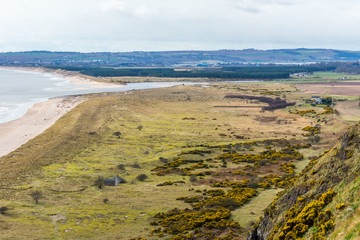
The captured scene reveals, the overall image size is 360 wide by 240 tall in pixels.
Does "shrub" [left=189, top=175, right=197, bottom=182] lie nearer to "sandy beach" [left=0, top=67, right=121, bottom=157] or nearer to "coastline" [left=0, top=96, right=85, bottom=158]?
"coastline" [left=0, top=96, right=85, bottom=158]

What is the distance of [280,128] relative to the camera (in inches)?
3260

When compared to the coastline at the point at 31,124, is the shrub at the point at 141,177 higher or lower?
lower

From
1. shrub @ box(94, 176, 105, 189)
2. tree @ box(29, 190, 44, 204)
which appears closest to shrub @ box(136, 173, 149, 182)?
shrub @ box(94, 176, 105, 189)

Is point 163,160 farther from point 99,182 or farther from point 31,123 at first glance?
point 31,123

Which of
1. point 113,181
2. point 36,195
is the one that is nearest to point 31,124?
point 113,181

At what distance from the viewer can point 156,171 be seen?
49906 millimetres

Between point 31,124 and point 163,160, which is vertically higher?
point 31,124

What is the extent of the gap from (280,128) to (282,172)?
37433 millimetres

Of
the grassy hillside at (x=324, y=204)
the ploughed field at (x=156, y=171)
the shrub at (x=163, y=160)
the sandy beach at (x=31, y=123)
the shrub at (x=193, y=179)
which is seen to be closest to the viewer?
the grassy hillside at (x=324, y=204)

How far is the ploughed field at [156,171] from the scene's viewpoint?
30.3m

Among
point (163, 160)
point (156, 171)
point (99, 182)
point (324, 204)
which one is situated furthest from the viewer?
point (163, 160)

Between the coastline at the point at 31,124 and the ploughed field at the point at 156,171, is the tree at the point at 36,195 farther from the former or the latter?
the coastline at the point at 31,124

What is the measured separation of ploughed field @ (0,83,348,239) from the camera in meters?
30.3

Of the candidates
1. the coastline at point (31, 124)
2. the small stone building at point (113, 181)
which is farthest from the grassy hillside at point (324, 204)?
the coastline at point (31, 124)
